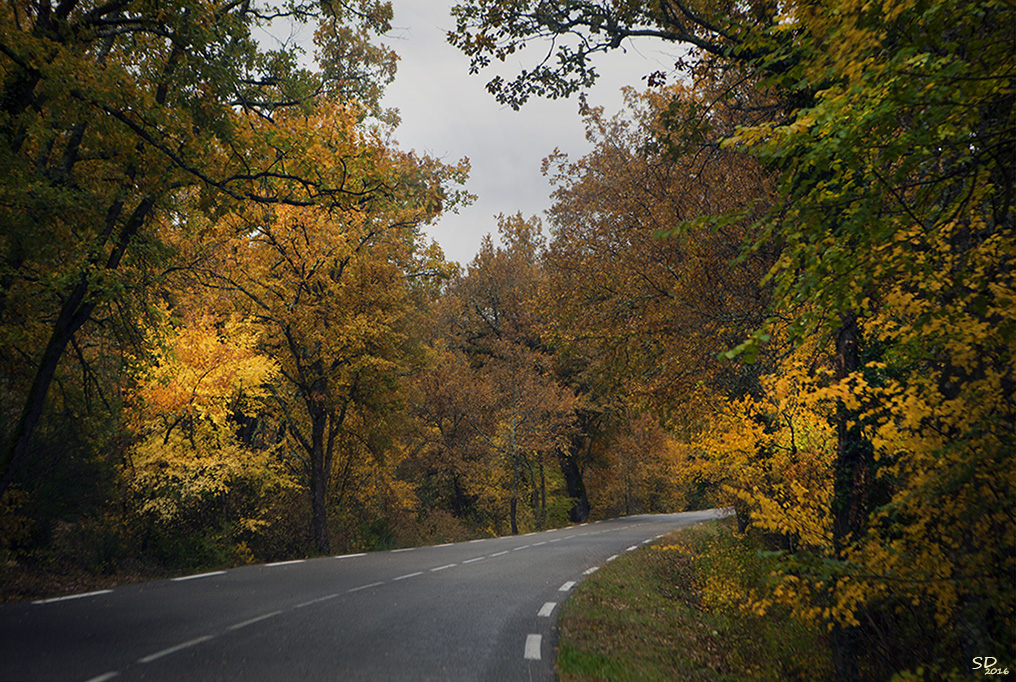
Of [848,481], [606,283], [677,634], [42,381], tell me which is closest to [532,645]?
[677,634]

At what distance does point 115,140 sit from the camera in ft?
28.8

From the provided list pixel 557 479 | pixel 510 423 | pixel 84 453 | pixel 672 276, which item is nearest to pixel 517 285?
pixel 510 423

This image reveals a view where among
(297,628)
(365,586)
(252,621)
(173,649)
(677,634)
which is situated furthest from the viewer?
(365,586)

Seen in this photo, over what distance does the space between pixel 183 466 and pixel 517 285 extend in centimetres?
2085

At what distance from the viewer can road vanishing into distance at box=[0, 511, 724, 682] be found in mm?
5430

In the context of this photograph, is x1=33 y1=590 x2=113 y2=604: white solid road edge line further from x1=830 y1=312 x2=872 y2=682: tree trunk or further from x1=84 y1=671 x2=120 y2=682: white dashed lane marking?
x1=830 y1=312 x2=872 y2=682: tree trunk

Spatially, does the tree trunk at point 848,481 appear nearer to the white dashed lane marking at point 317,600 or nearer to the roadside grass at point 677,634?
the roadside grass at point 677,634

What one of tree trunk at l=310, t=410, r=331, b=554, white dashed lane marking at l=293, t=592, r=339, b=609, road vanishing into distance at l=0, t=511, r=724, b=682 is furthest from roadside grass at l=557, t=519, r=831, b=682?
tree trunk at l=310, t=410, r=331, b=554

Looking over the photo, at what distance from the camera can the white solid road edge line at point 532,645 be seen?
6102mm

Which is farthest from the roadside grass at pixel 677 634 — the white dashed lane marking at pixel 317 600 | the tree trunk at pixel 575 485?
the tree trunk at pixel 575 485

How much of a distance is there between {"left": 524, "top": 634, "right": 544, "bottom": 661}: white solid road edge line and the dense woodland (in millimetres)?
2417

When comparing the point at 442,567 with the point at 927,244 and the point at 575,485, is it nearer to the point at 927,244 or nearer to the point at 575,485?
the point at 927,244

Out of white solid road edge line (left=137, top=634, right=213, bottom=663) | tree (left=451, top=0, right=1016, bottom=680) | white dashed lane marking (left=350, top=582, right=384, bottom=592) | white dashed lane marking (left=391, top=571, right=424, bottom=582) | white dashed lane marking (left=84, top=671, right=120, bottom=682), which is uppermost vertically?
tree (left=451, top=0, right=1016, bottom=680)

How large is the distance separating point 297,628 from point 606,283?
26.8 feet
